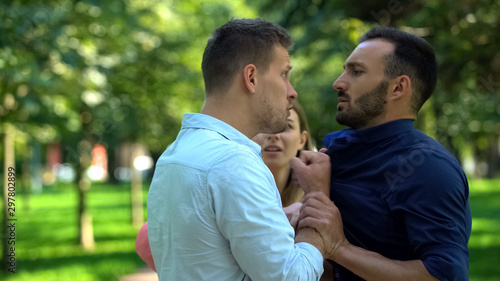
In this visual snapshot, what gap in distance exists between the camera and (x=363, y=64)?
2.53 meters

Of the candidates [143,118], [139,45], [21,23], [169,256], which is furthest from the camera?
[143,118]

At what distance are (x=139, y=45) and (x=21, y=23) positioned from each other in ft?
13.3

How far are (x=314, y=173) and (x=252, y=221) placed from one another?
707 millimetres

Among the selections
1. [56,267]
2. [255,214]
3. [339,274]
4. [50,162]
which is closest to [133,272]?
[56,267]

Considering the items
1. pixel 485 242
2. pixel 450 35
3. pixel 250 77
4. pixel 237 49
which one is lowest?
pixel 485 242

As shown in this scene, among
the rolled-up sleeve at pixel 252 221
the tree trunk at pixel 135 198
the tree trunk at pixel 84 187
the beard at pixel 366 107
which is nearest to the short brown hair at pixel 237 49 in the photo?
the rolled-up sleeve at pixel 252 221

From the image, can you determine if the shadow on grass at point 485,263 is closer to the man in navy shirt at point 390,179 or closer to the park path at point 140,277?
the park path at point 140,277

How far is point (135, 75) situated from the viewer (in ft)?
34.3

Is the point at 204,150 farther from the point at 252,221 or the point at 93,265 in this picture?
the point at 93,265

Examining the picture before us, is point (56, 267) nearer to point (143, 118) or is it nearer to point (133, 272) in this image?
point (133, 272)

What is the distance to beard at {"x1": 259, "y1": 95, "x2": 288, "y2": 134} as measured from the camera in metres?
2.21

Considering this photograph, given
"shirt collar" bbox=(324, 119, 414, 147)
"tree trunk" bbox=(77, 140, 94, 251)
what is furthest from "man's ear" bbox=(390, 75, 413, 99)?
"tree trunk" bbox=(77, 140, 94, 251)

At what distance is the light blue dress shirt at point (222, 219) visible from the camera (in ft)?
6.23

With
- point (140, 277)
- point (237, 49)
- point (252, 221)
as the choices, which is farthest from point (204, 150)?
point (140, 277)
